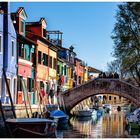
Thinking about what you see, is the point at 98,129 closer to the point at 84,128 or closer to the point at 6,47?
the point at 84,128

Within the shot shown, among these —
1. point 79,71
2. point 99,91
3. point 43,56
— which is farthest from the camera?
point 79,71

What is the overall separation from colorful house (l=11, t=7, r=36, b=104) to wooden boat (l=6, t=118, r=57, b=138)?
10650 millimetres

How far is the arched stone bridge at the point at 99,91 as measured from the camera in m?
50.9

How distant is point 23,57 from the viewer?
3812 centimetres

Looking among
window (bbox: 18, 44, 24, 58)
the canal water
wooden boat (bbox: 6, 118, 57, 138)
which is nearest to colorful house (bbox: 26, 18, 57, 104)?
window (bbox: 18, 44, 24, 58)

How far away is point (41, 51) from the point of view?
44.3 meters

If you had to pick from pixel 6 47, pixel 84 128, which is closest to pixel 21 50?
pixel 6 47

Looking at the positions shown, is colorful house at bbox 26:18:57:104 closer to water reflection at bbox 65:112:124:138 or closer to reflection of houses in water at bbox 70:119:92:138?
water reflection at bbox 65:112:124:138

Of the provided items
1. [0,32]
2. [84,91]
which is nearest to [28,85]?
[0,32]

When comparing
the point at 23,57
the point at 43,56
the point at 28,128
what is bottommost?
the point at 28,128

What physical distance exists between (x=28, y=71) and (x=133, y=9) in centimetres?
1002

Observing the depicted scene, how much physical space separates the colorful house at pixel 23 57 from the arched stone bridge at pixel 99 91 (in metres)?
10.9

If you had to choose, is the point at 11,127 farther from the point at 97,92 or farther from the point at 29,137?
the point at 97,92

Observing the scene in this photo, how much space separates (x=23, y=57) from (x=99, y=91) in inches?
598
